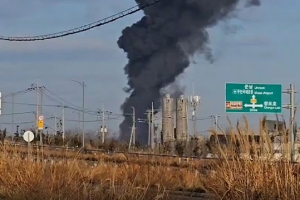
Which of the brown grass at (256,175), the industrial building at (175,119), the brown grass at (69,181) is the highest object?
the industrial building at (175,119)

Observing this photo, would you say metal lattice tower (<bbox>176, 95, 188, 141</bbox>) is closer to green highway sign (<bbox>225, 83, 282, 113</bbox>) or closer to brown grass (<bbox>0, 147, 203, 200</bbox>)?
green highway sign (<bbox>225, 83, 282, 113</bbox>)

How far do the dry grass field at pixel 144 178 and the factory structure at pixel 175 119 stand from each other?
2512 inches

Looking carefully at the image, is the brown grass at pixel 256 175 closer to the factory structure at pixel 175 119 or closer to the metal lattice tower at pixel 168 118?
the metal lattice tower at pixel 168 118

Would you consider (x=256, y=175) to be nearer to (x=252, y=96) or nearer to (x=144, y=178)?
(x=144, y=178)

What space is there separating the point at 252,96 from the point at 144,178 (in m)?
29.4

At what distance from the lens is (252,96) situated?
42312 millimetres

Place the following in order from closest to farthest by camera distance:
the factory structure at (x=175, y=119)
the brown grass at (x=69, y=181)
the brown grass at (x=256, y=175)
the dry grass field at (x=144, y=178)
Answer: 1. the brown grass at (x=256, y=175)
2. the dry grass field at (x=144, y=178)
3. the brown grass at (x=69, y=181)
4. the factory structure at (x=175, y=119)

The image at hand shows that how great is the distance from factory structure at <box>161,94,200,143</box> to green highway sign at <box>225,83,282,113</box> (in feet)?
131

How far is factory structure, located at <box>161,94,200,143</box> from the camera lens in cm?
8412

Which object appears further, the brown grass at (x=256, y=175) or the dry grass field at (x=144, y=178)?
the dry grass field at (x=144, y=178)

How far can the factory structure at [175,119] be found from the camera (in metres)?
84.1

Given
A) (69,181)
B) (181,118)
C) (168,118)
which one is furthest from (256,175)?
(181,118)

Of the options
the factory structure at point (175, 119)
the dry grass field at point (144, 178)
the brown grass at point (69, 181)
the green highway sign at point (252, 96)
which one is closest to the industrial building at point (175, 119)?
the factory structure at point (175, 119)

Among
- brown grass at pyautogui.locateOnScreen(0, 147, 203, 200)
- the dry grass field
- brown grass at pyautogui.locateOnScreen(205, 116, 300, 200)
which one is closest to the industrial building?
the dry grass field
